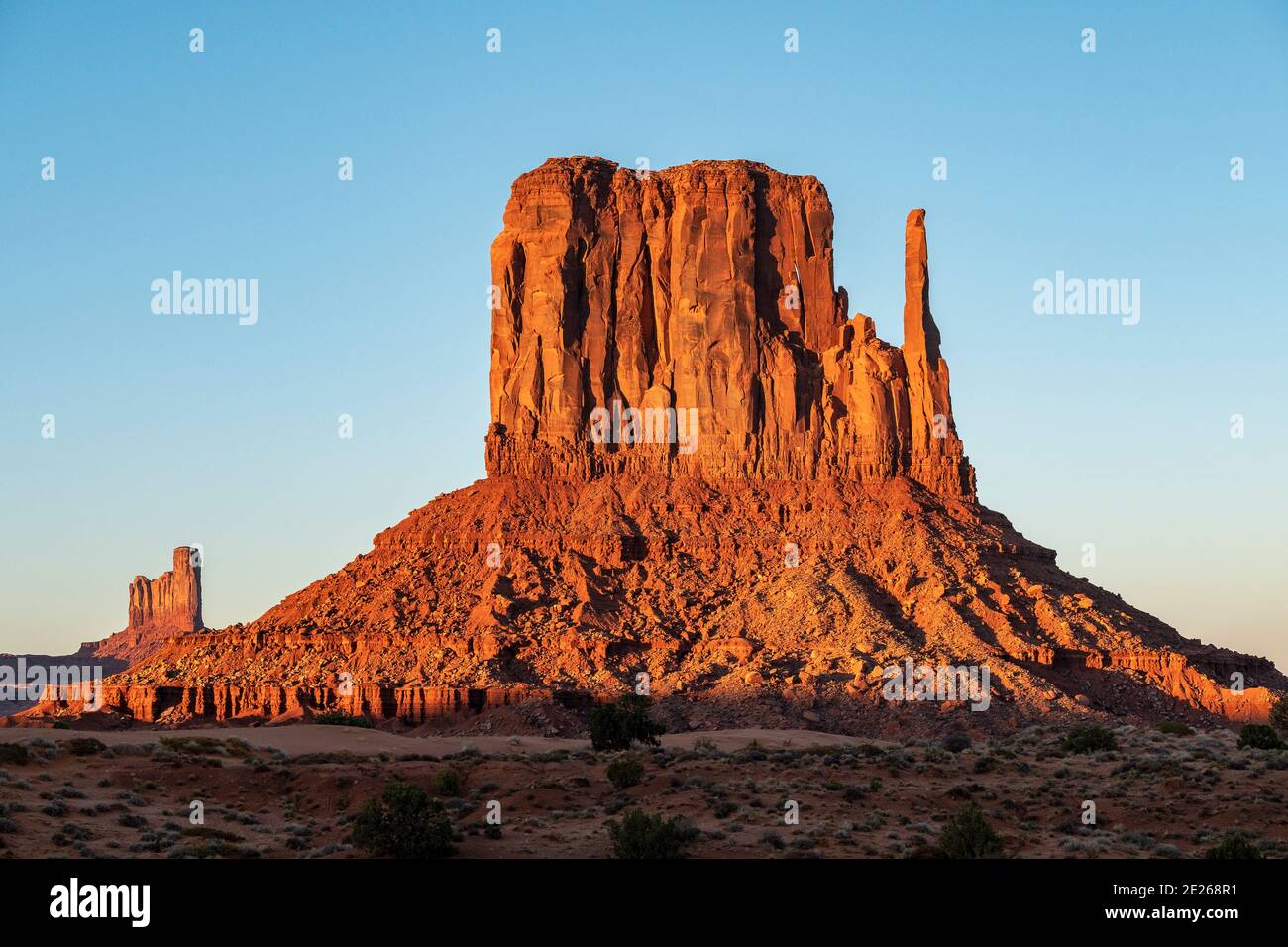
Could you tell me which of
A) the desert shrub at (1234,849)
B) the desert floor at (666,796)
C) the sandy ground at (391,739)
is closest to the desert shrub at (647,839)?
the desert floor at (666,796)

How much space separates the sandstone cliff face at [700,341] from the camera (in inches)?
4382

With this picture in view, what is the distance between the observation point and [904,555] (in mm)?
101625

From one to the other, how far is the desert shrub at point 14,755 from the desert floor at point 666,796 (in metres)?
0.10

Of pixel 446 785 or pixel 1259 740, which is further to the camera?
pixel 1259 740

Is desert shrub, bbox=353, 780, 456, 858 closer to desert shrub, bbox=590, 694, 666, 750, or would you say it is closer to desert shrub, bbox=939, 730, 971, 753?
desert shrub, bbox=590, 694, 666, 750

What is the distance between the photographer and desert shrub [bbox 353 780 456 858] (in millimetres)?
40438

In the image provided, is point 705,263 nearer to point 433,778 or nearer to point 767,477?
point 767,477

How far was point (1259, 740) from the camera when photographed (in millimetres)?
65188

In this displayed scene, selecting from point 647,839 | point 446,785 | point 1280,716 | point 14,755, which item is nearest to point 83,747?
point 14,755

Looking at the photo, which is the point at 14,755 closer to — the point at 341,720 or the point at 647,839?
the point at 647,839

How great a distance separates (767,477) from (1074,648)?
24.1m

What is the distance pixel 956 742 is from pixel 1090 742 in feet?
34.0

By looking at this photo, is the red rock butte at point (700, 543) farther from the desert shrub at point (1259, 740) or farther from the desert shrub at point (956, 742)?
the desert shrub at point (1259, 740)
